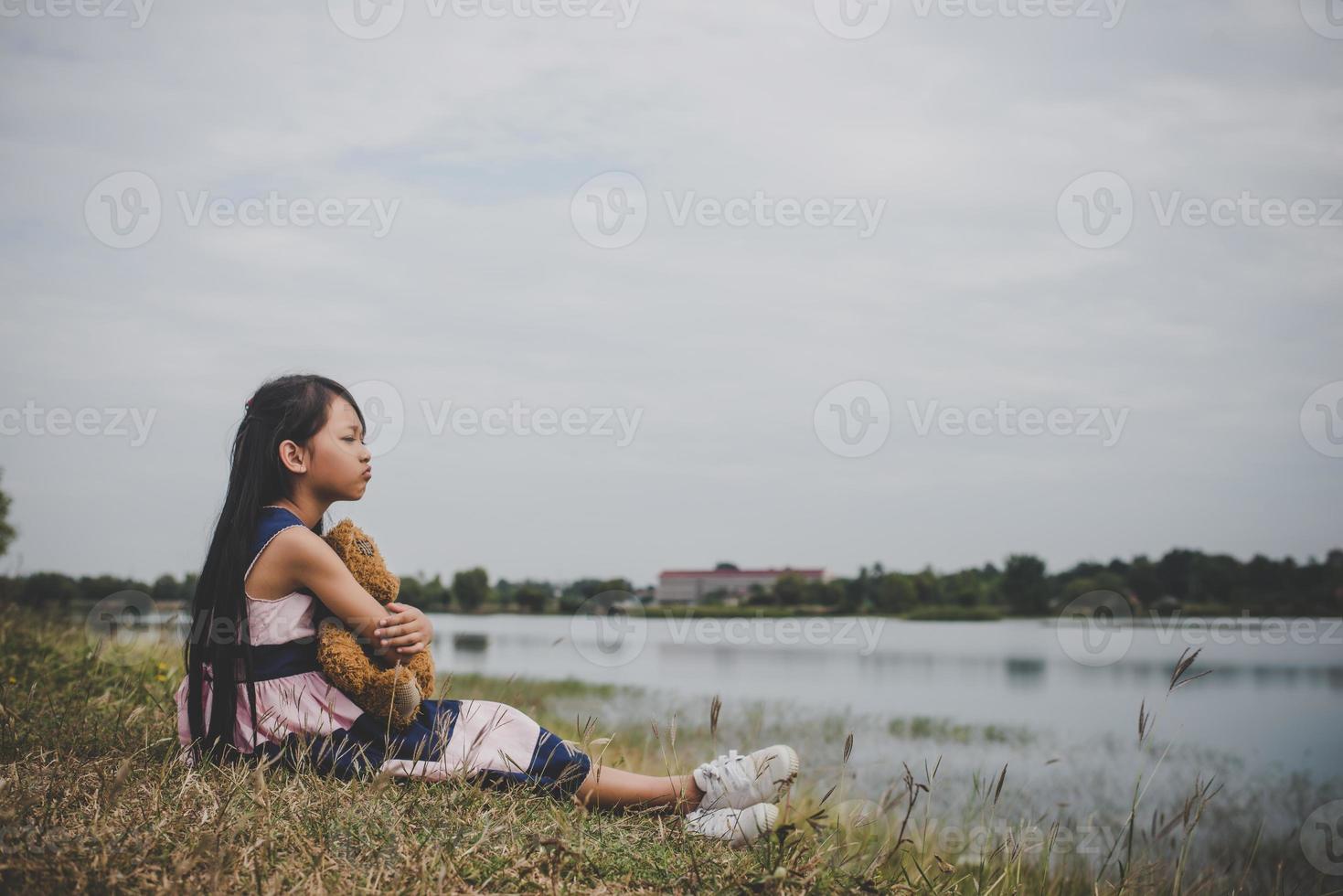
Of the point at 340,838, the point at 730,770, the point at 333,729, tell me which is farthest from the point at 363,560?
the point at 730,770

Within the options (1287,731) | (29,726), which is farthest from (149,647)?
(1287,731)

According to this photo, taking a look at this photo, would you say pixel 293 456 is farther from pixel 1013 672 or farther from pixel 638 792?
pixel 1013 672

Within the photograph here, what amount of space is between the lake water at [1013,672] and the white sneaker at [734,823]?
1212 millimetres

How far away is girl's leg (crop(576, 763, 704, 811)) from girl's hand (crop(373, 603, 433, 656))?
748 millimetres

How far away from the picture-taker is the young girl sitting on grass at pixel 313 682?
3.27m

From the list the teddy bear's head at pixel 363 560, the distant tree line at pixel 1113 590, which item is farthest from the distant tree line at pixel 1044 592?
the teddy bear's head at pixel 363 560

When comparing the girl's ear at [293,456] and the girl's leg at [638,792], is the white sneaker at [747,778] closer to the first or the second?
the girl's leg at [638,792]

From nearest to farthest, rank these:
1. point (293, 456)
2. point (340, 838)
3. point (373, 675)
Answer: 1. point (340, 838)
2. point (373, 675)
3. point (293, 456)

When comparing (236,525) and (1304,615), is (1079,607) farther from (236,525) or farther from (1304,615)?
(236,525)

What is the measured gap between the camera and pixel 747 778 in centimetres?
324

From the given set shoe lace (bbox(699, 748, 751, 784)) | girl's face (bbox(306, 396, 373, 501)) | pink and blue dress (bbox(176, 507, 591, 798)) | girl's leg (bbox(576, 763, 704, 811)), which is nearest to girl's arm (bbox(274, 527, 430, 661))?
pink and blue dress (bbox(176, 507, 591, 798))

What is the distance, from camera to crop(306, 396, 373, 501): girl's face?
11.7 feet

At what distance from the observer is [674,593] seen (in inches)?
1982

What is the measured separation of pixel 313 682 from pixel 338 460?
0.80 meters
